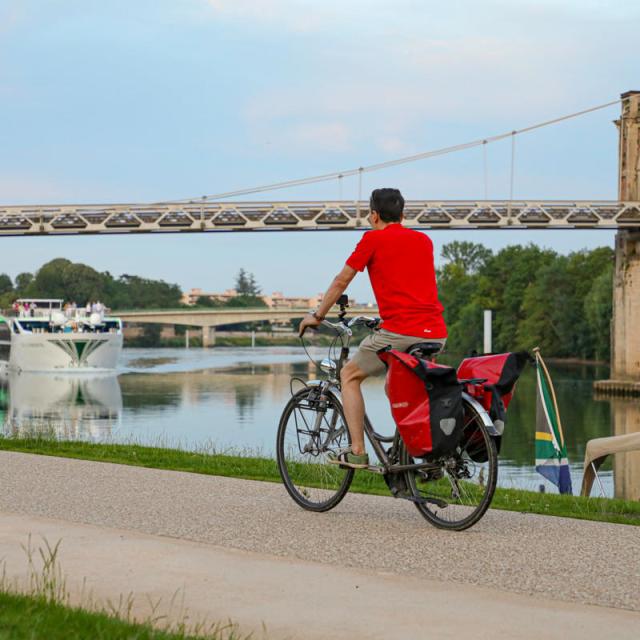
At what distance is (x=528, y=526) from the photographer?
5984 millimetres

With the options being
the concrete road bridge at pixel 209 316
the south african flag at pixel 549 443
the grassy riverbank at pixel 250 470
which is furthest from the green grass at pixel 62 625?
the concrete road bridge at pixel 209 316

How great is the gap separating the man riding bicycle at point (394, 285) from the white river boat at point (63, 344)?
6402 centimetres

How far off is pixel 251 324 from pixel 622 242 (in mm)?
85355

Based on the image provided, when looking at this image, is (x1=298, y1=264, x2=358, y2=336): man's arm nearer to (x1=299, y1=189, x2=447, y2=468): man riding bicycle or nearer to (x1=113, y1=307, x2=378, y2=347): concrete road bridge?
(x1=299, y1=189, x2=447, y2=468): man riding bicycle

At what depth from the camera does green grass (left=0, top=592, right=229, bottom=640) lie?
3.56 metres

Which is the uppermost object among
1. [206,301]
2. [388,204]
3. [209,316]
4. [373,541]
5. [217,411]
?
[388,204]

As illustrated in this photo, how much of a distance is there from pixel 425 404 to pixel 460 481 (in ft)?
1.75

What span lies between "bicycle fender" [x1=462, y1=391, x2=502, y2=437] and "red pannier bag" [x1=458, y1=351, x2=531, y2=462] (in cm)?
11

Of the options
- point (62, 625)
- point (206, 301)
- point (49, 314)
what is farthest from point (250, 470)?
point (206, 301)

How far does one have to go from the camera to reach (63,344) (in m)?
69.8

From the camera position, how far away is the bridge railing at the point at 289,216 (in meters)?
67.8

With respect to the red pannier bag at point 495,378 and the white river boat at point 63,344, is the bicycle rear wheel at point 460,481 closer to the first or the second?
the red pannier bag at point 495,378

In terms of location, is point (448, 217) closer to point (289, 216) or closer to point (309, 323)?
point (289, 216)

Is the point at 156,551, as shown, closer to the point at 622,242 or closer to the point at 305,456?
the point at 305,456
